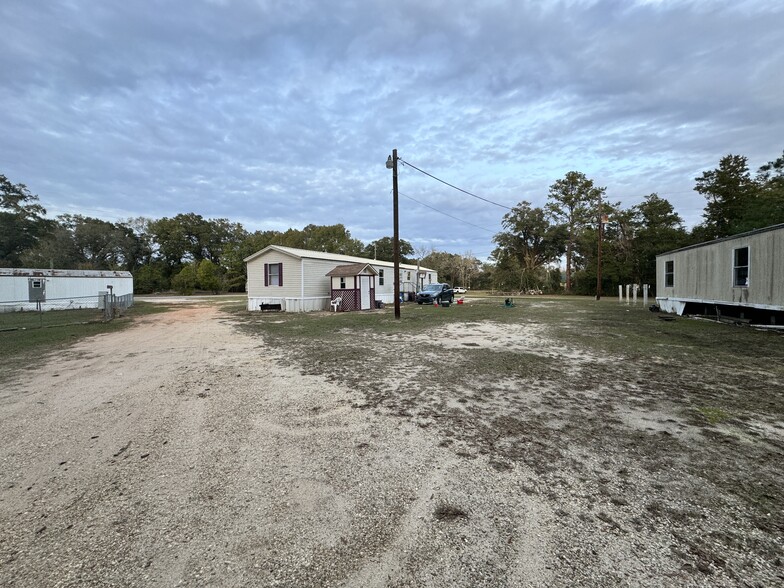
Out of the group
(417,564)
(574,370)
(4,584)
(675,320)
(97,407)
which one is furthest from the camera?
(675,320)

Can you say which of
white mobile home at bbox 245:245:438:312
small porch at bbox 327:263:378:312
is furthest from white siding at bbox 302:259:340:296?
small porch at bbox 327:263:378:312

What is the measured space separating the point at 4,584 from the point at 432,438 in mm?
2906

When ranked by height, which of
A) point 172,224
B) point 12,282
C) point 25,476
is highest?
point 172,224

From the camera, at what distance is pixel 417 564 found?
6.25 feet

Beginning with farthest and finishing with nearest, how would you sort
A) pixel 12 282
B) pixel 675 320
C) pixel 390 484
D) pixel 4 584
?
1. pixel 12 282
2. pixel 675 320
3. pixel 390 484
4. pixel 4 584

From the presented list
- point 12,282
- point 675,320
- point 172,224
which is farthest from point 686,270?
point 172,224

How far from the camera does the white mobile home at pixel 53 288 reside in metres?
19.7

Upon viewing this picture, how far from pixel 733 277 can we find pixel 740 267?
0.46 m

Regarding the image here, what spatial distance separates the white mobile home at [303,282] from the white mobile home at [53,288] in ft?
26.5

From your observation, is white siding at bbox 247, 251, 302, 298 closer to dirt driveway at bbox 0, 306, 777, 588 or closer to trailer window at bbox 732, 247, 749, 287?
dirt driveway at bbox 0, 306, 777, 588

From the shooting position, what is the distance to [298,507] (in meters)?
2.41

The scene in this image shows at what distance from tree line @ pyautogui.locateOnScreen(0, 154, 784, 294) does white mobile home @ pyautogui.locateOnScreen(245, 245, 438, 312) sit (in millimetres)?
19202

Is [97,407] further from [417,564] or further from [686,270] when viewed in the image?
[686,270]

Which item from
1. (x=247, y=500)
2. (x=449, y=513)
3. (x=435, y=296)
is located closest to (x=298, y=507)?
(x=247, y=500)
